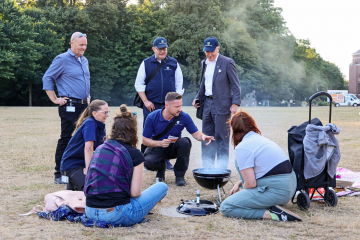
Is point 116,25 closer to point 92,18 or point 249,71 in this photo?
point 92,18

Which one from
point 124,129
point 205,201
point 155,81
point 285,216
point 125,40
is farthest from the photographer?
point 125,40

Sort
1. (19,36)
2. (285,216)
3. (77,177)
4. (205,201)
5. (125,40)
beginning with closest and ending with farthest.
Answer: (285,216)
(205,201)
(77,177)
(19,36)
(125,40)

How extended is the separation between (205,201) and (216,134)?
1698 millimetres

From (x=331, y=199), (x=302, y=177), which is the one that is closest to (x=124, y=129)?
(x=302, y=177)

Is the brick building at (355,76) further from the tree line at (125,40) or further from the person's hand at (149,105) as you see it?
the person's hand at (149,105)

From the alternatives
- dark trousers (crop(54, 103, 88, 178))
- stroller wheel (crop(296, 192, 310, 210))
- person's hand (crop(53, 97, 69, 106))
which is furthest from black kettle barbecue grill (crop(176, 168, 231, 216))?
person's hand (crop(53, 97, 69, 106))

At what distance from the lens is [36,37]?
1328 inches

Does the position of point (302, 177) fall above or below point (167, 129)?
below

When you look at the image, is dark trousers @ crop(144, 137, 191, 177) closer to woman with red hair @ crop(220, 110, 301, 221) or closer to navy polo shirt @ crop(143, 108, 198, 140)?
navy polo shirt @ crop(143, 108, 198, 140)

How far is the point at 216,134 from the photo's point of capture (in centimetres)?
542

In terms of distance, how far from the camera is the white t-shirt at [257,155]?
3.38m

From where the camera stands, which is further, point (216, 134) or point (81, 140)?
point (216, 134)

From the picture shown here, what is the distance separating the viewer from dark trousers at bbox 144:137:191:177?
4996 millimetres

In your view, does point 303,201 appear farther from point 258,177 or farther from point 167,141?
point 167,141
